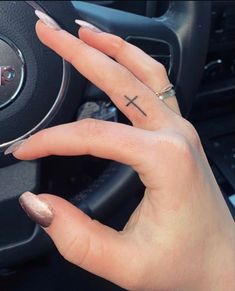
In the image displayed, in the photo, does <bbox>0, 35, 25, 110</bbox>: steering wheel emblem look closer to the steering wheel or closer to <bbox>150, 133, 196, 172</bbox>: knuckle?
the steering wheel

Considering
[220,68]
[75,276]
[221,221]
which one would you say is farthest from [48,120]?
[220,68]

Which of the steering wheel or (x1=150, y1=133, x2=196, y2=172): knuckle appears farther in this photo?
the steering wheel

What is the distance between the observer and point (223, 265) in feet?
2.52

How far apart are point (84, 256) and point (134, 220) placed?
9 centimetres

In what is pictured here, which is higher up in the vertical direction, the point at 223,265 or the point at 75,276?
the point at 223,265

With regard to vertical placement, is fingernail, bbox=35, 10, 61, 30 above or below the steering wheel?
above

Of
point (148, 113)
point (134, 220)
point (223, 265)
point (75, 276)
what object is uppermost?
point (148, 113)

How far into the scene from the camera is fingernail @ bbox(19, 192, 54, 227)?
0.67 meters

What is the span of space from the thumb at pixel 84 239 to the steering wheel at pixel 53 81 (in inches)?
7.7

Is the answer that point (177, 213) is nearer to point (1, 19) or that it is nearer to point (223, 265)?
point (223, 265)

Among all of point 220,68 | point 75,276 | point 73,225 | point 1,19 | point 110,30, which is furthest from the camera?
point 220,68

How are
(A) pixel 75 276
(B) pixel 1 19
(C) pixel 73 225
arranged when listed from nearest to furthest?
(C) pixel 73 225 < (B) pixel 1 19 < (A) pixel 75 276

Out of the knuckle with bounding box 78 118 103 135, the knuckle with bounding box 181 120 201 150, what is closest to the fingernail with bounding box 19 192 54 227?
the knuckle with bounding box 78 118 103 135

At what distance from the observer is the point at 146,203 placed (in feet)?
2.33
